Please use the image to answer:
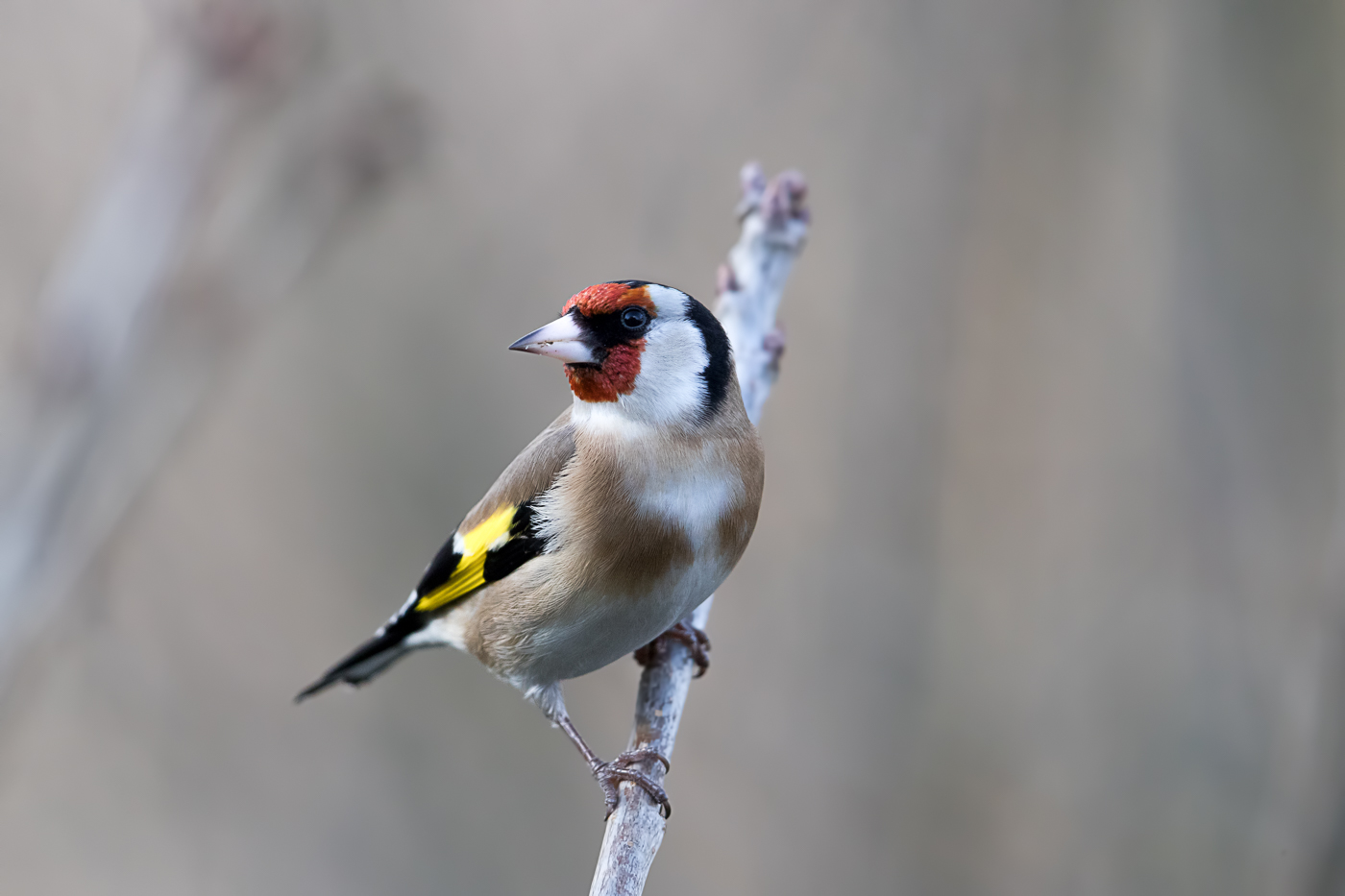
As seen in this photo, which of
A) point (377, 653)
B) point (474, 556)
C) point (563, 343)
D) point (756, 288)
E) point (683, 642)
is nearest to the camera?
point (563, 343)

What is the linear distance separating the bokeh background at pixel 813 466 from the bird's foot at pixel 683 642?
77.7 inches

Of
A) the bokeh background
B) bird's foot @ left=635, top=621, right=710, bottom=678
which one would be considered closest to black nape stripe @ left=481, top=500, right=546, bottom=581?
bird's foot @ left=635, top=621, right=710, bottom=678

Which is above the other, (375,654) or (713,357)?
(713,357)

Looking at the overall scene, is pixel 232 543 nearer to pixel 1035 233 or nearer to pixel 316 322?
pixel 316 322

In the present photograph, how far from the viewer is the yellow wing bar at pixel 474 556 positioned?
101 inches

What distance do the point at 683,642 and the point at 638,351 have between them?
892 millimetres

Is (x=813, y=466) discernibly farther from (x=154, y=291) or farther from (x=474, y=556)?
(x=154, y=291)

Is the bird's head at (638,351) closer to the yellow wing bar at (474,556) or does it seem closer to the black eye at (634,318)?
the black eye at (634,318)

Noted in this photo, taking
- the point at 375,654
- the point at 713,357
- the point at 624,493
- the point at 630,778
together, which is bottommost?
the point at 630,778

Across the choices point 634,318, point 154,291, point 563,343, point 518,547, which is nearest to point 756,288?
point 634,318

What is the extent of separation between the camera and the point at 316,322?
4.98m

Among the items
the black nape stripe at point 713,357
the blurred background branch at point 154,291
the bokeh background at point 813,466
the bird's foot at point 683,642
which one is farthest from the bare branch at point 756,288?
the bokeh background at point 813,466

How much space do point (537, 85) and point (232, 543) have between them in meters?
2.73

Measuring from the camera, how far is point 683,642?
9.16 ft
